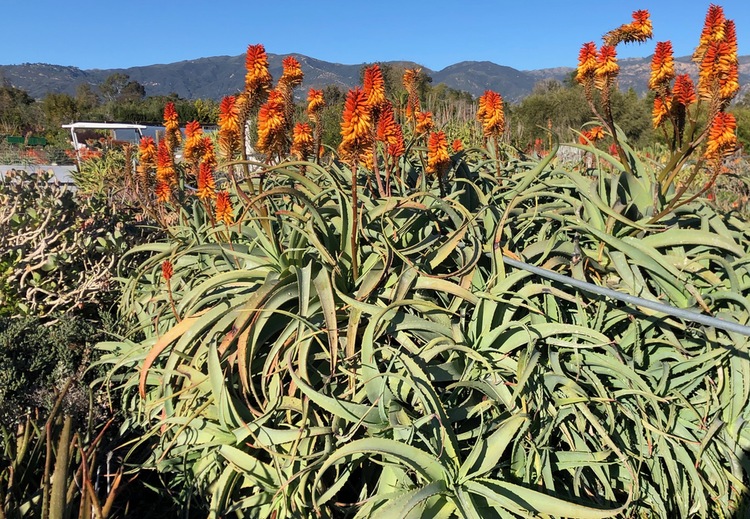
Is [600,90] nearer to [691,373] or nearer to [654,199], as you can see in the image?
[654,199]

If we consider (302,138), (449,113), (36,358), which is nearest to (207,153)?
(302,138)

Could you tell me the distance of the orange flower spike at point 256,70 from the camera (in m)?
1.97

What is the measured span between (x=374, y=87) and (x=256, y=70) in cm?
52

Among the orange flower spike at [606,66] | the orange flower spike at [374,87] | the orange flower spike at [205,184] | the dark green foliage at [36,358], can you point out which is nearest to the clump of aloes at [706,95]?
the orange flower spike at [606,66]

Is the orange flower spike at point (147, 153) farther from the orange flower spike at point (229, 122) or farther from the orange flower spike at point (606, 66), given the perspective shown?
the orange flower spike at point (606, 66)

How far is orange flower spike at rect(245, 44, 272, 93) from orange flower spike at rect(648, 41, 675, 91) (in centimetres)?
158

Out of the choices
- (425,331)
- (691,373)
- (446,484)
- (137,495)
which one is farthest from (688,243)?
(137,495)

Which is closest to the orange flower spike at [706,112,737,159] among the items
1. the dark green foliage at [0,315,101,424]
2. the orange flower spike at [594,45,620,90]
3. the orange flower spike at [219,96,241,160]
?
the orange flower spike at [594,45,620,90]

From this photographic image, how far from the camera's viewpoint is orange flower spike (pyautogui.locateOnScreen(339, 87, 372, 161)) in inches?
64.5

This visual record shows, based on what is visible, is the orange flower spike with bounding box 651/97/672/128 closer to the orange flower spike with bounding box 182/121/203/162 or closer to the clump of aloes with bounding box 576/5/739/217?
the clump of aloes with bounding box 576/5/739/217

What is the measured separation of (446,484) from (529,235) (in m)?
1.21

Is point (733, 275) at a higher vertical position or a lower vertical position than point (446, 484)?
higher

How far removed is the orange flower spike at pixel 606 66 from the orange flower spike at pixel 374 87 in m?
1.02

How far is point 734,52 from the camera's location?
2.05 meters
